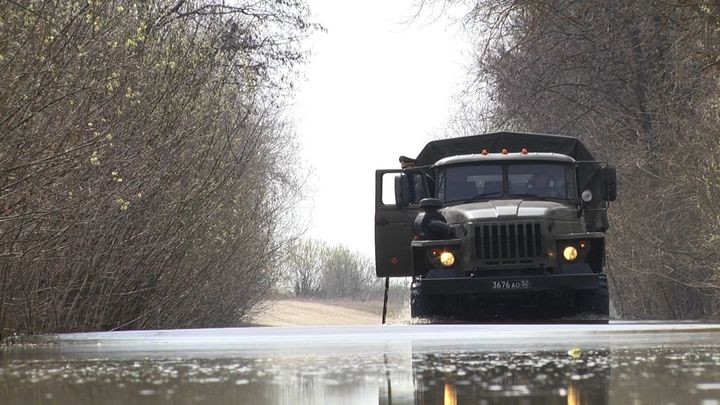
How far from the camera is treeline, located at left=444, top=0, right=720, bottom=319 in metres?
28.7

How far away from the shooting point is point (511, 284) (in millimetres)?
18984

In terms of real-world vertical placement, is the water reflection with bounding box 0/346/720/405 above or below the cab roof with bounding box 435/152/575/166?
below

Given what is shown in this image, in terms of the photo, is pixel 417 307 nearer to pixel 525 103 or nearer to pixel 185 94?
pixel 185 94

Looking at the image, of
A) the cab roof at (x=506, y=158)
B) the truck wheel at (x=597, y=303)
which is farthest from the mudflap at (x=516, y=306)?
the cab roof at (x=506, y=158)

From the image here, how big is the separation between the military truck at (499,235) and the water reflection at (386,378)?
23.9ft

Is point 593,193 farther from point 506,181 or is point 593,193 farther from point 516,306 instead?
point 516,306

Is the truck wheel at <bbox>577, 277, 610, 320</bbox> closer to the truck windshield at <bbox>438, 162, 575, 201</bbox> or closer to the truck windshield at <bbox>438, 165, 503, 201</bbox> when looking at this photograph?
the truck windshield at <bbox>438, 162, 575, 201</bbox>

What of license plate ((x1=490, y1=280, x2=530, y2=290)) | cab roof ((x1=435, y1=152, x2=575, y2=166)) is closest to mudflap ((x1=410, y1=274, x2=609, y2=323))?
license plate ((x1=490, y1=280, x2=530, y2=290))

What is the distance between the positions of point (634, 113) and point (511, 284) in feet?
52.2

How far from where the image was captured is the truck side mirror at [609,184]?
66.6 feet

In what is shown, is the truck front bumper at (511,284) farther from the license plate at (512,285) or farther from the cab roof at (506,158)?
the cab roof at (506,158)

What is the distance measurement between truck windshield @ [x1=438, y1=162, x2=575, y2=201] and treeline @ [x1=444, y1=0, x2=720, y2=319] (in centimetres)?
684

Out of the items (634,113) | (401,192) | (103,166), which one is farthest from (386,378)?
(634,113)

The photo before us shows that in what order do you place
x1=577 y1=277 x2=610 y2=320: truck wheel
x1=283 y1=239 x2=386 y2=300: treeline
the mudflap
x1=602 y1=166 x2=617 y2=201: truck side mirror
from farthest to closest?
x1=283 y1=239 x2=386 y2=300: treeline
x1=602 y1=166 x2=617 y2=201: truck side mirror
the mudflap
x1=577 y1=277 x2=610 y2=320: truck wheel
